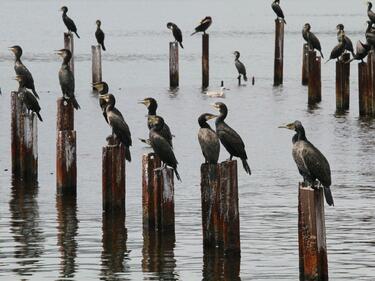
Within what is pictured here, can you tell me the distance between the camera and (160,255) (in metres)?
20.4

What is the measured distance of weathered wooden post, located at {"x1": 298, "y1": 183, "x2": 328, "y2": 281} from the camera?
55.6 feet

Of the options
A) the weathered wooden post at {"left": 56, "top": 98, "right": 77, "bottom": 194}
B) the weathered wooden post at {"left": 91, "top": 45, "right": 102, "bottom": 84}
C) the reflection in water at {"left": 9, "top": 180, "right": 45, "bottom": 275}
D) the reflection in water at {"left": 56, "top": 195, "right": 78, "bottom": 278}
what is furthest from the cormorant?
the weathered wooden post at {"left": 91, "top": 45, "right": 102, "bottom": 84}

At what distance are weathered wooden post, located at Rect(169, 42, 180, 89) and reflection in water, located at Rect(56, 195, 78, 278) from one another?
20.8 metres

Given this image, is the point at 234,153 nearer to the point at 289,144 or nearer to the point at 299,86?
the point at 289,144

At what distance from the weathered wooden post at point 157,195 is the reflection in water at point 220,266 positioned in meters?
1.12

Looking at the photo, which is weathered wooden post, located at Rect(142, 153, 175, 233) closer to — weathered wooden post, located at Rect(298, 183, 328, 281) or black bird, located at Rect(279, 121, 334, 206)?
black bird, located at Rect(279, 121, 334, 206)

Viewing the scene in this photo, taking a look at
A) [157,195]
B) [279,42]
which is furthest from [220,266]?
[279,42]

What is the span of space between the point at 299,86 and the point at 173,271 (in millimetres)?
30397

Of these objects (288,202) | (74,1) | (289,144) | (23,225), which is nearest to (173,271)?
(23,225)

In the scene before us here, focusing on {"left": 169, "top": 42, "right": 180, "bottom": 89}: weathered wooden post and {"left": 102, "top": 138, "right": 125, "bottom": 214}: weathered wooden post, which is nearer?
{"left": 102, "top": 138, "right": 125, "bottom": 214}: weathered wooden post

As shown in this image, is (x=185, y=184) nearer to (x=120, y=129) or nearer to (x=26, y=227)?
(x=120, y=129)

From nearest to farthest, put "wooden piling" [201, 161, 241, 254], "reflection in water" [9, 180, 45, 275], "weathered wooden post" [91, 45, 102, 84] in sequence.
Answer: "wooden piling" [201, 161, 241, 254], "reflection in water" [9, 180, 45, 275], "weathered wooden post" [91, 45, 102, 84]

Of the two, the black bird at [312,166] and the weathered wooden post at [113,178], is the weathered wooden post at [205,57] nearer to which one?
the weathered wooden post at [113,178]

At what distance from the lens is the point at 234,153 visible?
2145 centimetres
